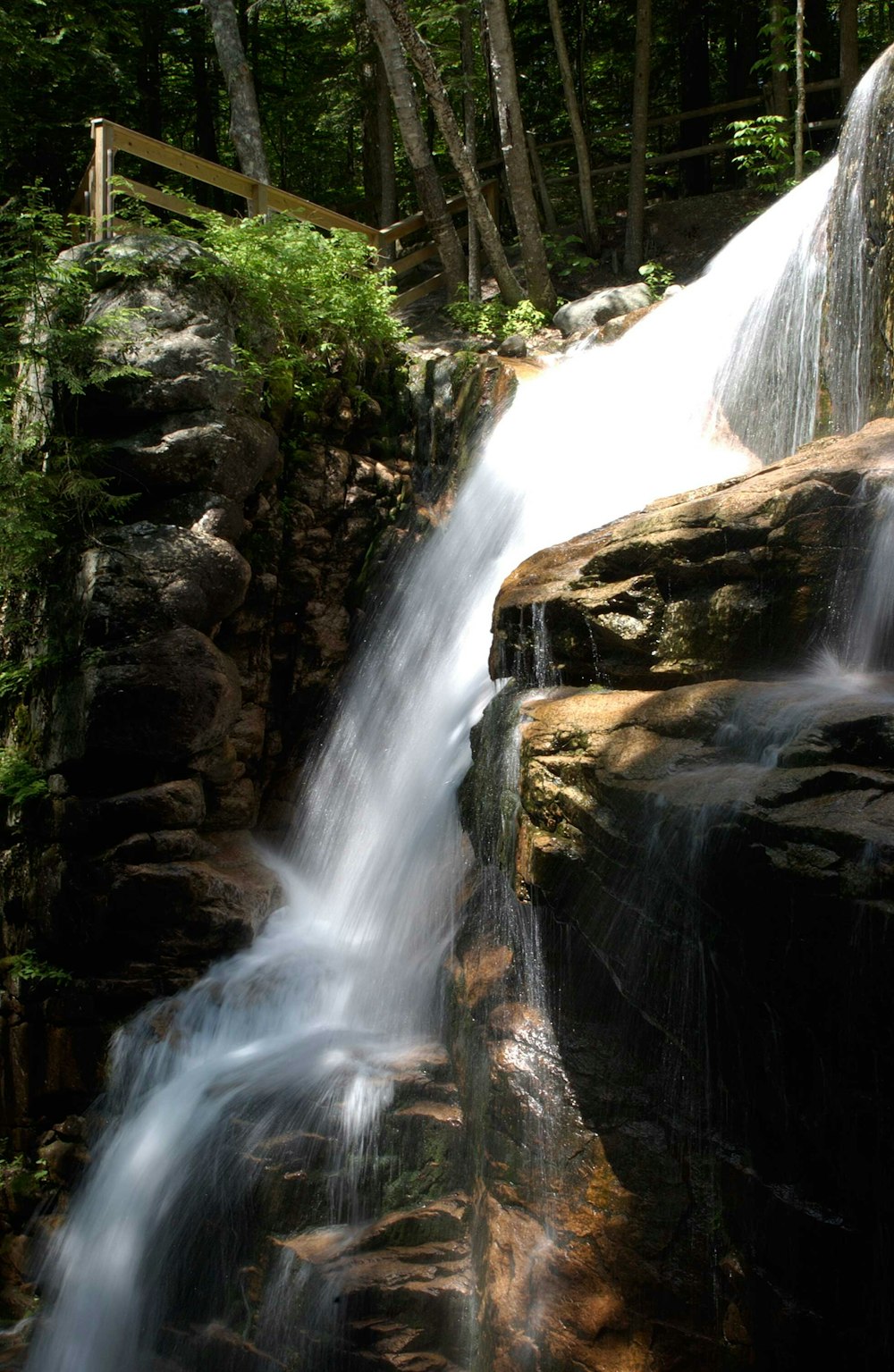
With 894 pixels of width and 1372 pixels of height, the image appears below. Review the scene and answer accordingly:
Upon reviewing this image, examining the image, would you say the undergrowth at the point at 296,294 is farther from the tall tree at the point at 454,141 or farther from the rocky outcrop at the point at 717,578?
the rocky outcrop at the point at 717,578

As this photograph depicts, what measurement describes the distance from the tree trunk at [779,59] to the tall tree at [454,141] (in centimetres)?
400

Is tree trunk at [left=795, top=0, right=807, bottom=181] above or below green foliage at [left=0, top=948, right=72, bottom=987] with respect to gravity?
above

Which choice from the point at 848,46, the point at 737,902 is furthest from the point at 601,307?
the point at 737,902

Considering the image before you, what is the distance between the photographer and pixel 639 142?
1443 centimetres

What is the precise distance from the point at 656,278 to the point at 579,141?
3341 millimetres

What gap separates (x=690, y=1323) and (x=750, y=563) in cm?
337

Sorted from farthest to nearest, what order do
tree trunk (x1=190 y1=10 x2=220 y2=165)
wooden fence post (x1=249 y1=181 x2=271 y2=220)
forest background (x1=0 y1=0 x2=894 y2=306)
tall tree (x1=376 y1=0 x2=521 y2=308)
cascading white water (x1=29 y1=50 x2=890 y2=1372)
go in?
tree trunk (x1=190 y1=10 x2=220 y2=165)
forest background (x1=0 y1=0 x2=894 y2=306)
tall tree (x1=376 y1=0 x2=521 y2=308)
wooden fence post (x1=249 y1=181 x2=271 y2=220)
cascading white water (x1=29 y1=50 x2=890 y2=1372)

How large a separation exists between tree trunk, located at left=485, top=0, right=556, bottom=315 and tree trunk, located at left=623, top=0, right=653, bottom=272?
1.91m

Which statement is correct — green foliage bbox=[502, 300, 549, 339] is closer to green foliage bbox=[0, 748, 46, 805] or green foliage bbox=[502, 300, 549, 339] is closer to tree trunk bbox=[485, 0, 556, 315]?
tree trunk bbox=[485, 0, 556, 315]

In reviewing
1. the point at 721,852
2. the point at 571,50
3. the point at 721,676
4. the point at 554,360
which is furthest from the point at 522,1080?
the point at 571,50

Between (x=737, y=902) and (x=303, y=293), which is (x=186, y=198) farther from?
(x=737, y=902)

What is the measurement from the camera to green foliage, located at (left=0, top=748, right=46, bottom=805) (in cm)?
745

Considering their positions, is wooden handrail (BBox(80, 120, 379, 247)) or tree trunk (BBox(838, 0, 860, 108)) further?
tree trunk (BBox(838, 0, 860, 108))

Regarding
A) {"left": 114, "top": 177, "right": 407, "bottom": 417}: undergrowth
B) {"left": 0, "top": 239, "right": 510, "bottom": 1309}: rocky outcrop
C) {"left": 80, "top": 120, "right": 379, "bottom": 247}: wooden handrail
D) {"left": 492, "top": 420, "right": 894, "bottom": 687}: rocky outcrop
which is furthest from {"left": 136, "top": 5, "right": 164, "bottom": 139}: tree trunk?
{"left": 492, "top": 420, "right": 894, "bottom": 687}: rocky outcrop
